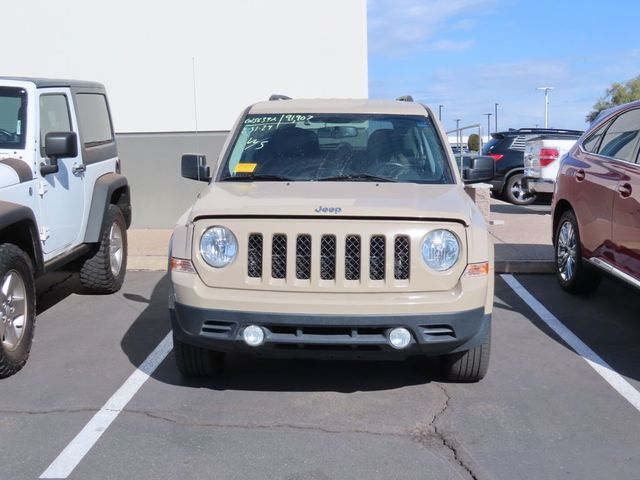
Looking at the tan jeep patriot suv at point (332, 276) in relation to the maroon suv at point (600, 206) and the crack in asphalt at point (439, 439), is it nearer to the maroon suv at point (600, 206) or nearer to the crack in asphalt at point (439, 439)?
the crack in asphalt at point (439, 439)

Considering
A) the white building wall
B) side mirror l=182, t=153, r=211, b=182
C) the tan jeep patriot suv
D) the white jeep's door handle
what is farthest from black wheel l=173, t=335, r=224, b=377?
the white building wall

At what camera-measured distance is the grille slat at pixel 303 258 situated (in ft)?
13.3

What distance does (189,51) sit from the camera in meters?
10.6

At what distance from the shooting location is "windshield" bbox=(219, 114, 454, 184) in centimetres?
490

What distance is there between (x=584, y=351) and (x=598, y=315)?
1.12m

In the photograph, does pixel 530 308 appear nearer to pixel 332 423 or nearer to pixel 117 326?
pixel 332 423

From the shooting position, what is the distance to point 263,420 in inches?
161

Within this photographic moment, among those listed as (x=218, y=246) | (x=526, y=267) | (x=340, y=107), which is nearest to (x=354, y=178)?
(x=340, y=107)

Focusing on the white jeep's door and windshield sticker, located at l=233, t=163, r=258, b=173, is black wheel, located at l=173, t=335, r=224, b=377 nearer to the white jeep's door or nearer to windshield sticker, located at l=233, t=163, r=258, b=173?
windshield sticker, located at l=233, t=163, r=258, b=173

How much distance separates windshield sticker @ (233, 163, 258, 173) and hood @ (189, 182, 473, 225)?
9.6 inches

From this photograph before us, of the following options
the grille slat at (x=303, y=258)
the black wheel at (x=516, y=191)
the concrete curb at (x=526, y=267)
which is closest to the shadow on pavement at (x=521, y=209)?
the black wheel at (x=516, y=191)

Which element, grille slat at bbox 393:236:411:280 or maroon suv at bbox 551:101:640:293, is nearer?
grille slat at bbox 393:236:411:280

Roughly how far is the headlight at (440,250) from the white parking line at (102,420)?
2.04 metres

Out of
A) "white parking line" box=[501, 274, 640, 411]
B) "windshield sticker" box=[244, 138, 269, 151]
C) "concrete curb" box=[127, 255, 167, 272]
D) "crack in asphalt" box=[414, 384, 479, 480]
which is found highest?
"windshield sticker" box=[244, 138, 269, 151]
